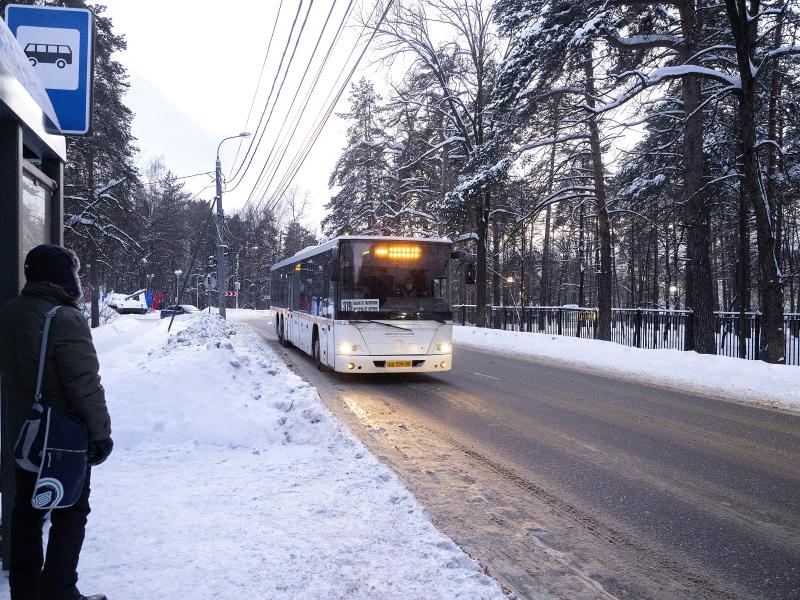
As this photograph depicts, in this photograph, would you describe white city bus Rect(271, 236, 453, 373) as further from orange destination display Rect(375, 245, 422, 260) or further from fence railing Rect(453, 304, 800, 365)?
fence railing Rect(453, 304, 800, 365)

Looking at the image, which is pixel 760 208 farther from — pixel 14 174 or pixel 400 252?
pixel 14 174

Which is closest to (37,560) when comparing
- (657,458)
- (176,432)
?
(176,432)

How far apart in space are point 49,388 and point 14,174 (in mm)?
1318

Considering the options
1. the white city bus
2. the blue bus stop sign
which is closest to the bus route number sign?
the white city bus

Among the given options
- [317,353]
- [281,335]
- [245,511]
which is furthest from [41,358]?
[281,335]

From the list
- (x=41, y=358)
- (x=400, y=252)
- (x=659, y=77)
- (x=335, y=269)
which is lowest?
A: (x=41, y=358)

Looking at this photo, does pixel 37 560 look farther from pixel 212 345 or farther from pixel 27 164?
pixel 212 345

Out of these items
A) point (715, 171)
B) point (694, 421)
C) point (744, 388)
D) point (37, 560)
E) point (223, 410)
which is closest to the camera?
point (37, 560)

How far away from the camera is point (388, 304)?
11547mm

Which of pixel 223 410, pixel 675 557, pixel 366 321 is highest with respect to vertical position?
pixel 366 321

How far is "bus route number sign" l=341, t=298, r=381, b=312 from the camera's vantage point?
11.4 metres

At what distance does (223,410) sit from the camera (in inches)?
265

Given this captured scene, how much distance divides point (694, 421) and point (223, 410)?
21.6 feet

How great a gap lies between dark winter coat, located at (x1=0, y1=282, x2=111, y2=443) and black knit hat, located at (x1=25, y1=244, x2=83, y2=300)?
0.13 feet
